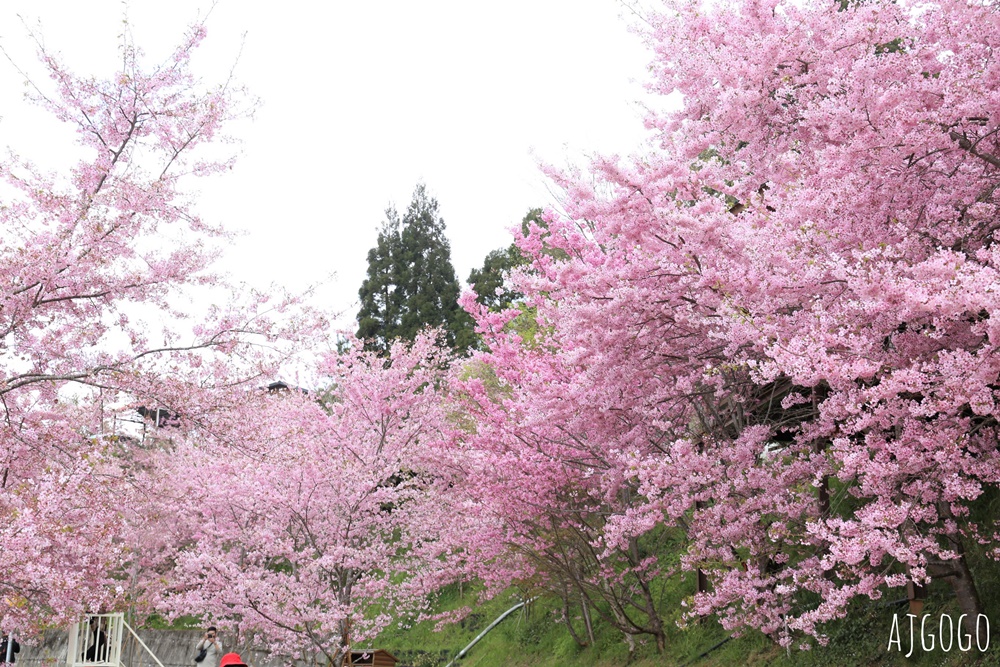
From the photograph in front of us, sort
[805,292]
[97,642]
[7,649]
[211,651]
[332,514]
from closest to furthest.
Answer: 1. [805,292]
2. [97,642]
3. [332,514]
4. [7,649]
5. [211,651]

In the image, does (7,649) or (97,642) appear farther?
(7,649)

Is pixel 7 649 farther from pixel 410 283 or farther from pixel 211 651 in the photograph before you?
pixel 410 283

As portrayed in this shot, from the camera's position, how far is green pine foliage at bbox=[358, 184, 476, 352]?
31.8 metres

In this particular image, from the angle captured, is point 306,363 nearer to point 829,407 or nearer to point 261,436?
point 261,436

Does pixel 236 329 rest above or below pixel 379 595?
above

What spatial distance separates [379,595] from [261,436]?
511cm

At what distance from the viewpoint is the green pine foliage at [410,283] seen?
104 ft

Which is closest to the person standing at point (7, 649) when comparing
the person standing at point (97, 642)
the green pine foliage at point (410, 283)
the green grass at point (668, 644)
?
the person standing at point (97, 642)

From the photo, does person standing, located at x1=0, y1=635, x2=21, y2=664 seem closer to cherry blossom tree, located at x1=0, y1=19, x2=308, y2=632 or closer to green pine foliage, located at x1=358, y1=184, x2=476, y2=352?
cherry blossom tree, located at x1=0, y1=19, x2=308, y2=632

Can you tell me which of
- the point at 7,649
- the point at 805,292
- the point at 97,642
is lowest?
the point at 7,649

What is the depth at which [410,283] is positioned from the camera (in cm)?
3353

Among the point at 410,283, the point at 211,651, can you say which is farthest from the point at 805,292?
the point at 410,283

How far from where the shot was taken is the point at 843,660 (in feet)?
26.4

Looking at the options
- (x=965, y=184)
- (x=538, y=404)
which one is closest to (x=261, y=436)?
(x=538, y=404)
